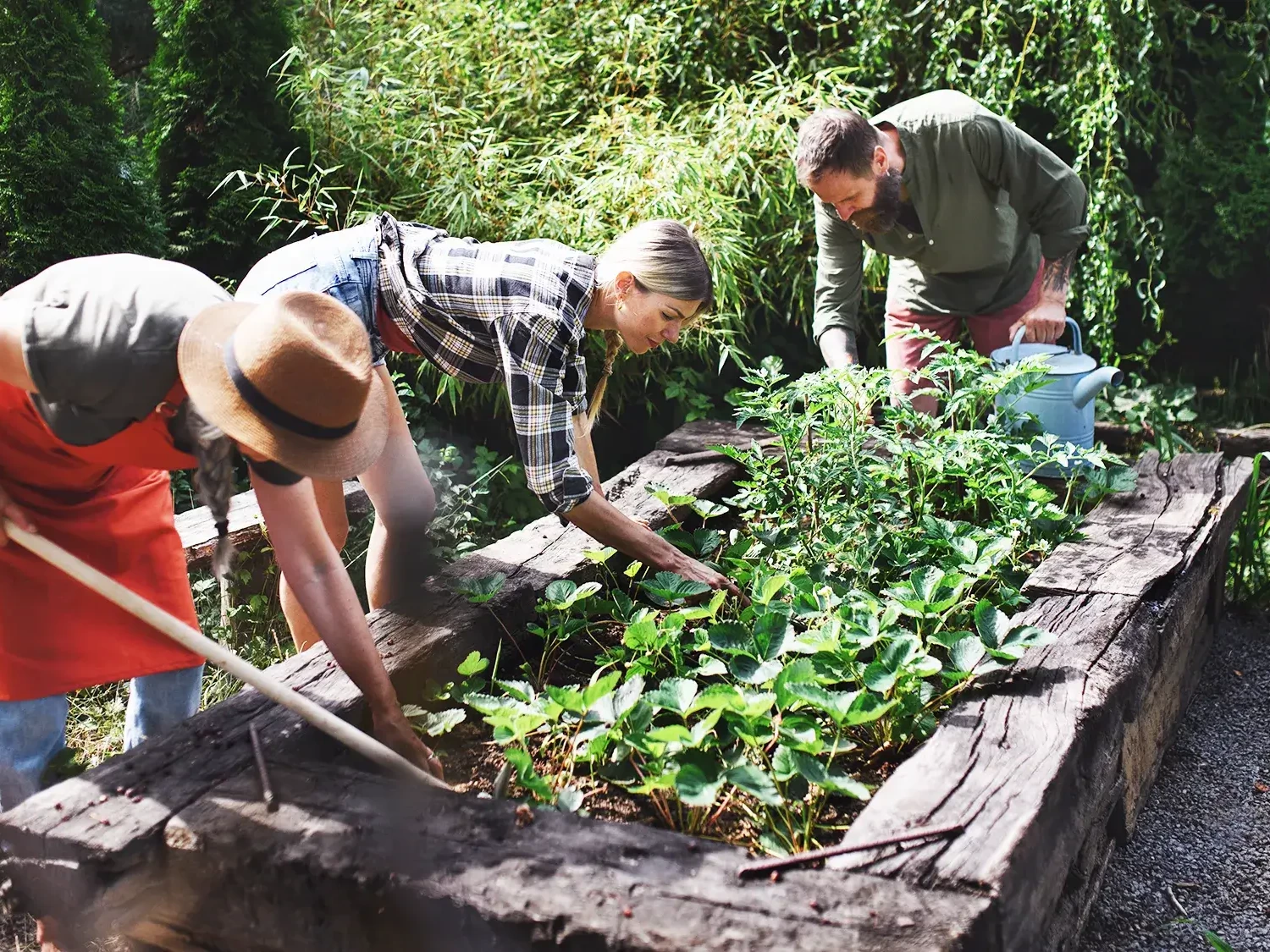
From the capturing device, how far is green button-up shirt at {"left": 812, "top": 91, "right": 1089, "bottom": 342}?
3309 millimetres

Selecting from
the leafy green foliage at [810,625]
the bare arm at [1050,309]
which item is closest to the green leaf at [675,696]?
the leafy green foliage at [810,625]

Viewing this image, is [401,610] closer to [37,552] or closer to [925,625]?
[37,552]

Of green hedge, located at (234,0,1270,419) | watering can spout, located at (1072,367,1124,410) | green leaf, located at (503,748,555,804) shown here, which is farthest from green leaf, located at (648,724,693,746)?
green hedge, located at (234,0,1270,419)

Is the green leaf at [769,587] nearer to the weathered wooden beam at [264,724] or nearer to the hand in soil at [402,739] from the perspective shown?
the weathered wooden beam at [264,724]

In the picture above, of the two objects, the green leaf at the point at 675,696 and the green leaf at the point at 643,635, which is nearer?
the green leaf at the point at 675,696

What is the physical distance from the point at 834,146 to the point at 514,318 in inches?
44.5

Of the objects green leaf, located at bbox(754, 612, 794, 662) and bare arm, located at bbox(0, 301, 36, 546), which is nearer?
bare arm, located at bbox(0, 301, 36, 546)

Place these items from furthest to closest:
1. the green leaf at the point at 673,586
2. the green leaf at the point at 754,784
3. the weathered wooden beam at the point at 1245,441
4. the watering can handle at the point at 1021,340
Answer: the weathered wooden beam at the point at 1245,441, the watering can handle at the point at 1021,340, the green leaf at the point at 673,586, the green leaf at the point at 754,784

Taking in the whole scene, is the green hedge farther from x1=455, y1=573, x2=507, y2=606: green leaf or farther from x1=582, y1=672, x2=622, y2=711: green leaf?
x1=582, y1=672, x2=622, y2=711: green leaf

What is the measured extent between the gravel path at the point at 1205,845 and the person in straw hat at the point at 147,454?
1467mm

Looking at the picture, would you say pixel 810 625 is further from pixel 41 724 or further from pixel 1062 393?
pixel 41 724

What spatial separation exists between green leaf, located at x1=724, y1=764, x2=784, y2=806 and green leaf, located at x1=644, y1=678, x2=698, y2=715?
14cm

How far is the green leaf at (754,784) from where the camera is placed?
1852 mm

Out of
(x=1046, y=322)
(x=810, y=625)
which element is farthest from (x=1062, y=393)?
(x=810, y=625)
